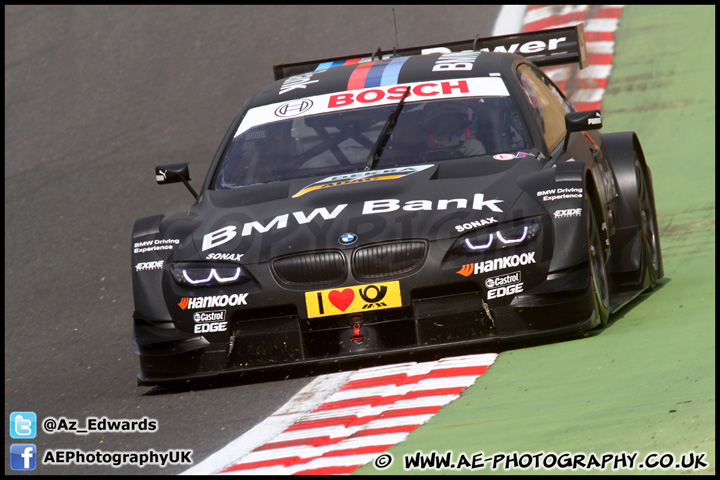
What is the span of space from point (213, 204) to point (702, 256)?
12.6 ft

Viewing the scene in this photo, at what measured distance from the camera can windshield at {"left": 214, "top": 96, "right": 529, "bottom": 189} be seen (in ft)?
23.7

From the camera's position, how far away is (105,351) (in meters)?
7.81

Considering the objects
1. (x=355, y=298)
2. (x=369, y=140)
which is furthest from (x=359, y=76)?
(x=355, y=298)

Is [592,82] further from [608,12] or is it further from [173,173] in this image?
[173,173]

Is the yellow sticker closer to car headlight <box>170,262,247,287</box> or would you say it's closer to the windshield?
car headlight <box>170,262,247,287</box>

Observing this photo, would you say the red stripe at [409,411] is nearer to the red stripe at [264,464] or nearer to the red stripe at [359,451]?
the red stripe at [359,451]

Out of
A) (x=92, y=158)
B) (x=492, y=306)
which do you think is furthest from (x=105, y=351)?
(x=92, y=158)

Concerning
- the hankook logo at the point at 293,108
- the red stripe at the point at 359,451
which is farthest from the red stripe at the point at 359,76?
the red stripe at the point at 359,451

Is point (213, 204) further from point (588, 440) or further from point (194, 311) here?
point (588, 440)

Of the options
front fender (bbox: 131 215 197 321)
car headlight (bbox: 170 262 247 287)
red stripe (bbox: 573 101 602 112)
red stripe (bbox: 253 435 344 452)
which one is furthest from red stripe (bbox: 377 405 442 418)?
red stripe (bbox: 573 101 602 112)

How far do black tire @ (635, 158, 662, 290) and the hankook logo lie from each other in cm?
214

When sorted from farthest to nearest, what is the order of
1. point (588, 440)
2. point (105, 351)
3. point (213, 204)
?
1. point (105, 351)
2. point (213, 204)
3. point (588, 440)

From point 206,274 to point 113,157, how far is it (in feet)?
24.9

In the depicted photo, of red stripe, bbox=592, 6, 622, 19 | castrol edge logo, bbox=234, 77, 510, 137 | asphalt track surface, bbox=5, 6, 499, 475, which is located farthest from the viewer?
red stripe, bbox=592, 6, 622, 19
